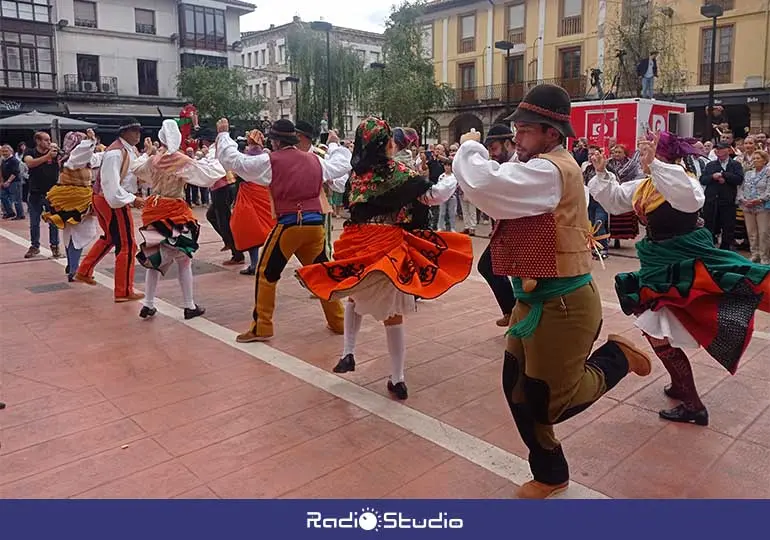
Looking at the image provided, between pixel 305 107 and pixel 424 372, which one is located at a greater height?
pixel 305 107

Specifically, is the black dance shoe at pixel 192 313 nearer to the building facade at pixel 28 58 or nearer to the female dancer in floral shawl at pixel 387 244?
the female dancer in floral shawl at pixel 387 244

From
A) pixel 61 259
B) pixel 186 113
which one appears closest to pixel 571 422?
pixel 186 113

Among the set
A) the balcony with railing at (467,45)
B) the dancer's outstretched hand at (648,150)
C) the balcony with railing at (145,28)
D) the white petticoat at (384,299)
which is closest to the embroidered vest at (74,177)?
the white petticoat at (384,299)

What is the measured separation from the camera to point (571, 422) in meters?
3.92

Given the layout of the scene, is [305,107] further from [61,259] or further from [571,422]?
[571,422]

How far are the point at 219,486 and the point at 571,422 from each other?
2.00 meters

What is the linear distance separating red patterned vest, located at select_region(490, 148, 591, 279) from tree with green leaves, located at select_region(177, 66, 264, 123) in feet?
100

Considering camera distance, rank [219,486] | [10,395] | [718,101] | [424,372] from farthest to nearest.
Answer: [718,101] < [424,372] < [10,395] < [219,486]

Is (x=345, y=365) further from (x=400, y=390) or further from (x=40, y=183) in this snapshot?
(x=40, y=183)

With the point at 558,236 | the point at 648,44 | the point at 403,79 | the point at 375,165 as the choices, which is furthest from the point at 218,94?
the point at 558,236

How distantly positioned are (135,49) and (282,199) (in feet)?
112

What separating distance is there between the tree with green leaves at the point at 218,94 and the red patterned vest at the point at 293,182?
27.7m

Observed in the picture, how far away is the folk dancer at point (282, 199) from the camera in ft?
17.4

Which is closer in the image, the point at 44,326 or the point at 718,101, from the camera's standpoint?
the point at 44,326
